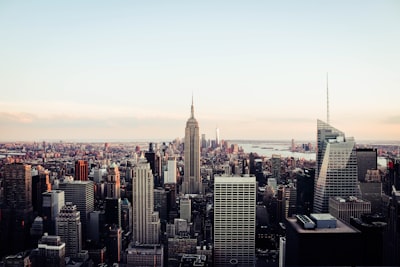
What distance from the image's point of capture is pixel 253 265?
278 inches

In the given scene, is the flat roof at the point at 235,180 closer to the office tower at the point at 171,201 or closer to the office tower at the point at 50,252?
the office tower at the point at 171,201

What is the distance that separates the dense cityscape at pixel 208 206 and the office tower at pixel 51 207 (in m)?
0.03

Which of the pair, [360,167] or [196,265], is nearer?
[196,265]

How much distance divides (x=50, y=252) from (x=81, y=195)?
273 centimetres

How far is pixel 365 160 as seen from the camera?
8023mm

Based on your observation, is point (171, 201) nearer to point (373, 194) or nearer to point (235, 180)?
point (235, 180)

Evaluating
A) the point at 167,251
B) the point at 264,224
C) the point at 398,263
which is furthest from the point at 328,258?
the point at 167,251

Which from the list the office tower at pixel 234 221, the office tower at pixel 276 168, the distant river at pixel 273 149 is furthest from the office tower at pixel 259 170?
the office tower at pixel 234 221

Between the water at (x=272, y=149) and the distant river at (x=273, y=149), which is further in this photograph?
the water at (x=272, y=149)

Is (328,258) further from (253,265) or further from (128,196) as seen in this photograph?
(128,196)

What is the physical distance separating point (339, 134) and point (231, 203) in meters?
2.65

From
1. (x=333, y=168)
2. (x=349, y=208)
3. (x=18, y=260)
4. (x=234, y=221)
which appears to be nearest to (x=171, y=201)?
(x=234, y=221)

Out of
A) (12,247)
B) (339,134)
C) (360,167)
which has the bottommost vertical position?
(12,247)

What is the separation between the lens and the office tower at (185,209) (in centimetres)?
960
